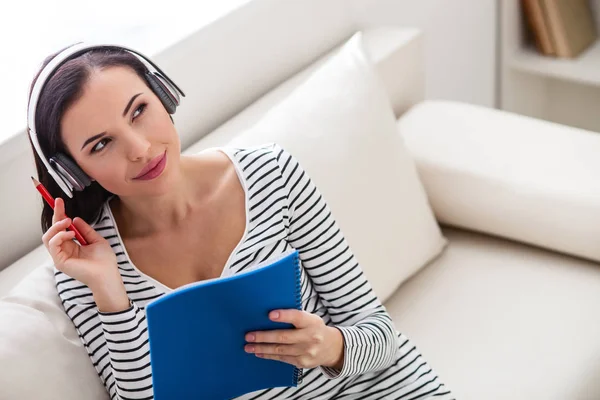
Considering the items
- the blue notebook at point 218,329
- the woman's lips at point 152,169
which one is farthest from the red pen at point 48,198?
the blue notebook at point 218,329

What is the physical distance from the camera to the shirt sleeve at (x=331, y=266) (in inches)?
47.4

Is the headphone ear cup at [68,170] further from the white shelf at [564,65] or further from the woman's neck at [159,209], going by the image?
the white shelf at [564,65]

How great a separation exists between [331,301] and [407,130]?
2.07 feet

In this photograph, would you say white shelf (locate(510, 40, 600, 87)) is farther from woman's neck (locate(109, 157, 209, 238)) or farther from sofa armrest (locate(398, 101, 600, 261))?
woman's neck (locate(109, 157, 209, 238))

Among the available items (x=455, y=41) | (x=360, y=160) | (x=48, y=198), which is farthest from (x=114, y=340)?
(x=455, y=41)

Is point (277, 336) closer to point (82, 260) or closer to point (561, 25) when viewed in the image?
point (82, 260)

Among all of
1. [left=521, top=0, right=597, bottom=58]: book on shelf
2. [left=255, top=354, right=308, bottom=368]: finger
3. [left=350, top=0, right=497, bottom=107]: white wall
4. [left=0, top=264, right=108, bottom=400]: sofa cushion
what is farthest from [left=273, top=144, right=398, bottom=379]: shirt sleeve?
[left=521, top=0, right=597, bottom=58]: book on shelf

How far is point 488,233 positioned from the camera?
1.70 meters

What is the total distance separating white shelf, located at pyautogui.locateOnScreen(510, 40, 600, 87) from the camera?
2.37 metres

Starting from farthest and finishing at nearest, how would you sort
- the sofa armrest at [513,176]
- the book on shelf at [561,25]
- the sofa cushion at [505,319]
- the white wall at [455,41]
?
1. the book on shelf at [561,25]
2. the white wall at [455,41]
3. the sofa armrest at [513,176]
4. the sofa cushion at [505,319]

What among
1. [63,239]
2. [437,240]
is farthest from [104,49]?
[437,240]

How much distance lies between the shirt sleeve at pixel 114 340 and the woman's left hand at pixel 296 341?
0.18 m

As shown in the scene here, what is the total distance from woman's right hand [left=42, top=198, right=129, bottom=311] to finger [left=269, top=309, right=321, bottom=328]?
0.75 ft

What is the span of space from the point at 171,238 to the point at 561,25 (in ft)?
5.25
